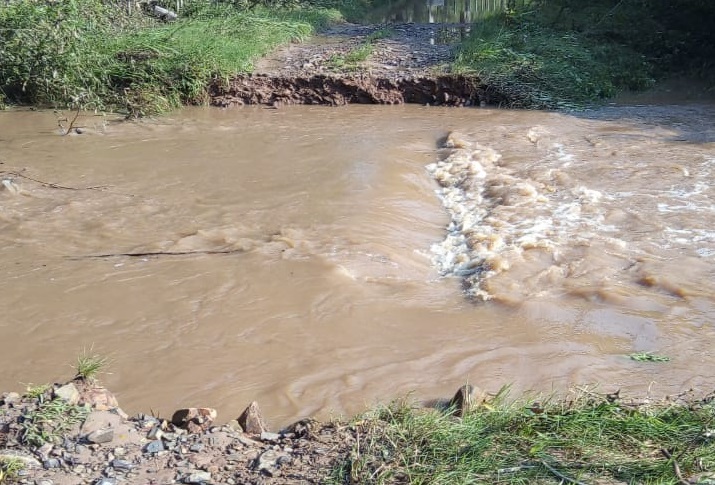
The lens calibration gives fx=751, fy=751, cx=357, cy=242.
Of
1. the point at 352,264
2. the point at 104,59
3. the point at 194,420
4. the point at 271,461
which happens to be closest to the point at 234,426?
the point at 194,420

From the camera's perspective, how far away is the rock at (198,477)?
2510mm

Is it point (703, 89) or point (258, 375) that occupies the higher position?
point (703, 89)

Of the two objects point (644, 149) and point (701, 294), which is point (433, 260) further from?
point (644, 149)

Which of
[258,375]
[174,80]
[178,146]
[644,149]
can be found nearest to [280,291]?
[258,375]

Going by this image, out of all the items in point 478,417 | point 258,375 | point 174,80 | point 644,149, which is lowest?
point 258,375

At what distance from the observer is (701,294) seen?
15.2ft

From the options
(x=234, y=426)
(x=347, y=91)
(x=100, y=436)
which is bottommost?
(x=234, y=426)

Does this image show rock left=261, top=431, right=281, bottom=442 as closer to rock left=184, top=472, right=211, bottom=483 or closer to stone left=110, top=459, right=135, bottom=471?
rock left=184, top=472, right=211, bottom=483

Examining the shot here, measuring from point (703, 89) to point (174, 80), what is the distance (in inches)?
302

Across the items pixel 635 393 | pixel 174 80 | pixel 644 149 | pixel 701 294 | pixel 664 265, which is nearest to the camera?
pixel 635 393

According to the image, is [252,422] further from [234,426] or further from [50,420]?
[50,420]

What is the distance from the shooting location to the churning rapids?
381 cm

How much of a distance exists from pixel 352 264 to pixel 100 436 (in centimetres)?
255

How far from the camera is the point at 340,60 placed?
37.8 ft
